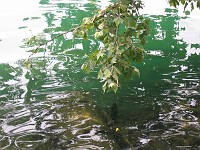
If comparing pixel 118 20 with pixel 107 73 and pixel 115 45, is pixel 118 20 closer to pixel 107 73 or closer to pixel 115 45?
pixel 115 45

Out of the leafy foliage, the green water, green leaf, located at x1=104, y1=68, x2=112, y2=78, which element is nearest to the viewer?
green leaf, located at x1=104, y1=68, x2=112, y2=78

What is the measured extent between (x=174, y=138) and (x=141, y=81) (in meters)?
2.97

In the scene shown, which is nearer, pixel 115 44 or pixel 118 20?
pixel 118 20

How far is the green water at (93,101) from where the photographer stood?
5.88m

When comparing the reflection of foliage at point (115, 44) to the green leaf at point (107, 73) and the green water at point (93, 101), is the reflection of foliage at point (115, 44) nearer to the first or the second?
the green leaf at point (107, 73)

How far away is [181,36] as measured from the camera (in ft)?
42.7

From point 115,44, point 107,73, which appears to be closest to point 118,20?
point 115,44

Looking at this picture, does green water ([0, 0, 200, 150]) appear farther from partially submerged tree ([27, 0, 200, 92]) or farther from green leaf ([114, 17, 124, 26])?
green leaf ([114, 17, 124, 26])

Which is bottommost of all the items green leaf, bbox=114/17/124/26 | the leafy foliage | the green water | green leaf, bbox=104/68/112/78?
the green water

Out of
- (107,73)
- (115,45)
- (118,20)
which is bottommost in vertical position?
(107,73)

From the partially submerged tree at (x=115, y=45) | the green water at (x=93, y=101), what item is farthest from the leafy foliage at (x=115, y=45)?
the green water at (x=93, y=101)

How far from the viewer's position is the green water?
5.88 meters

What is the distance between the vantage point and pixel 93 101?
7.45 meters

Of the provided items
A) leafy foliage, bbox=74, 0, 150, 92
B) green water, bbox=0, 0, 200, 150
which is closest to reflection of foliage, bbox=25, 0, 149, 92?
leafy foliage, bbox=74, 0, 150, 92
